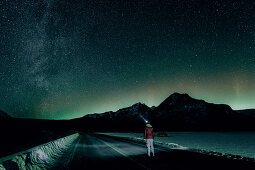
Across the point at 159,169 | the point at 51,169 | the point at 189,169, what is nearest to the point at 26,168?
the point at 51,169

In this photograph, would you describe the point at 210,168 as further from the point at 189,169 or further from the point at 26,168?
the point at 26,168

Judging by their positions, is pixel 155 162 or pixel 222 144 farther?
pixel 222 144

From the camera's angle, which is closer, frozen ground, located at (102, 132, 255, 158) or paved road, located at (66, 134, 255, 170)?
paved road, located at (66, 134, 255, 170)

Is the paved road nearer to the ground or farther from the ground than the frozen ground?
farther from the ground

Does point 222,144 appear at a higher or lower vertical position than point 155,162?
lower

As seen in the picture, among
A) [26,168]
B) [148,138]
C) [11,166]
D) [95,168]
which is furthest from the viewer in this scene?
[148,138]

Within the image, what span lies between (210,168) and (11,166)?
5932 mm

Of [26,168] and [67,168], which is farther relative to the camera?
[67,168]

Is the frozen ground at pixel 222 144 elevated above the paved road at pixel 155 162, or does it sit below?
below

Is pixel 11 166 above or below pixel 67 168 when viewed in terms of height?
above

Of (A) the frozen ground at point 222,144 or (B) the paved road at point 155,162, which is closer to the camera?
(B) the paved road at point 155,162

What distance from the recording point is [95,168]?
729 cm

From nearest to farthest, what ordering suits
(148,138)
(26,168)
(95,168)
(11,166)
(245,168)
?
(11,166) → (26,168) → (245,168) → (95,168) → (148,138)

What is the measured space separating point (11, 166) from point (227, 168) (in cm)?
645
